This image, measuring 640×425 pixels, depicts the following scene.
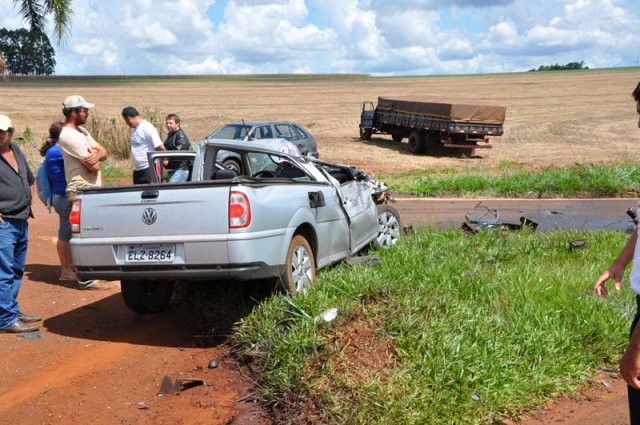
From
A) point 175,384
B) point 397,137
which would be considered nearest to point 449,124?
point 397,137

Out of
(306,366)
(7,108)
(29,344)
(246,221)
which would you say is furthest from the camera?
(7,108)

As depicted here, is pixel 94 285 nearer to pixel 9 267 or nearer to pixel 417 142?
pixel 9 267

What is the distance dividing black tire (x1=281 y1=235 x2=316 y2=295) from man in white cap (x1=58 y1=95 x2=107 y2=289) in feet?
8.13

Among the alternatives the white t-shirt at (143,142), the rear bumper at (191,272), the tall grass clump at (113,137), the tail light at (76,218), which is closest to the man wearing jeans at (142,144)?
the white t-shirt at (143,142)

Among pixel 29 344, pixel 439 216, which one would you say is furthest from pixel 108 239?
pixel 439 216

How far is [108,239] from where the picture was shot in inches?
244

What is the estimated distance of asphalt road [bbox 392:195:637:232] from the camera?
11.5m

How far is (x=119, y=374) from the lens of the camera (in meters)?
5.60

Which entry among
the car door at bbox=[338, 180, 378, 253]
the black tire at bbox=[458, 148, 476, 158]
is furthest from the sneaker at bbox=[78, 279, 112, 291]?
the black tire at bbox=[458, 148, 476, 158]

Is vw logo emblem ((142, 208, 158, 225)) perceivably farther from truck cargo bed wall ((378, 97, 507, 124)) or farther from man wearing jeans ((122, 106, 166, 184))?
truck cargo bed wall ((378, 97, 507, 124))

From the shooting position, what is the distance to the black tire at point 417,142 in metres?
27.7

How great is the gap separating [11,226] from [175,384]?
8.07ft

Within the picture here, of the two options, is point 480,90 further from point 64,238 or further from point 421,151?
point 64,238

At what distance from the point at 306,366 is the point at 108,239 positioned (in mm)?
2231
